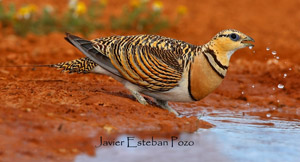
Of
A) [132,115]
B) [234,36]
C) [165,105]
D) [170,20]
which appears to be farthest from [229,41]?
[170,20]

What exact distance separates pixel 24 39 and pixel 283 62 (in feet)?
16.2

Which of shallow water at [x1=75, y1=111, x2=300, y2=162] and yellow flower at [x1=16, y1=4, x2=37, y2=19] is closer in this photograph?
shallow water at [x1=75, y1=111, x2=300, y2=162]

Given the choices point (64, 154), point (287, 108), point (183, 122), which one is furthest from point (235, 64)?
point (64, 154)

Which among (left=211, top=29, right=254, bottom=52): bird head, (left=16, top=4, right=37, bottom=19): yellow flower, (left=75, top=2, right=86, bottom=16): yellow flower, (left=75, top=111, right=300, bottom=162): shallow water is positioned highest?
(left=75, top=2, right=86, bottom=16): yellow flower

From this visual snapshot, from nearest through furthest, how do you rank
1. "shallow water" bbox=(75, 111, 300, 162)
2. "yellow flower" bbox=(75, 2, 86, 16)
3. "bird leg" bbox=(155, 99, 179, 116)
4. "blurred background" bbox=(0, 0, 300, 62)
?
"shallow water" bbox=(75, 111, 300, 162), "bird leg" bbox=(155, 99, 179, 116), "yellow flower" bbox=(75, 2, 86, 16), "blurred background" bbox=(0, 0, 300, 62)

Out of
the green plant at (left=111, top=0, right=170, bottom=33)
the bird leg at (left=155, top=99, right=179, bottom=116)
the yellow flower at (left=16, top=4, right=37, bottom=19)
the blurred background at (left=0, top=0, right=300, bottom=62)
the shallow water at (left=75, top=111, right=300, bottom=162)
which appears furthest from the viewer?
the green plant at (left=111, top=0, right=170, bottom=33)

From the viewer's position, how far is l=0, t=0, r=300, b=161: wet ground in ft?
14.2

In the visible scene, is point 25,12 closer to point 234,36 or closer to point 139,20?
point 139,20

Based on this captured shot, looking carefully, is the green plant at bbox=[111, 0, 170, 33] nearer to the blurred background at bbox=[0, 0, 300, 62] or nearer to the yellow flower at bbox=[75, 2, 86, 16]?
the blurred background at bbox=[0, 0, 300, 62]

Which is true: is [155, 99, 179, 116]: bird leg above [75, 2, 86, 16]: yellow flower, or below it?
below

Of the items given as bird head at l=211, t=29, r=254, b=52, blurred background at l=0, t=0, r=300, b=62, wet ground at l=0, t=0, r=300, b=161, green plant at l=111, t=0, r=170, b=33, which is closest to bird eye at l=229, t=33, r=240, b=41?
bird head at l=211, t=29, r=254, b=52

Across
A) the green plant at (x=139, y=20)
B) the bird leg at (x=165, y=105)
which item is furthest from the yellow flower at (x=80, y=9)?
the bird leg at (x=165, y=105)

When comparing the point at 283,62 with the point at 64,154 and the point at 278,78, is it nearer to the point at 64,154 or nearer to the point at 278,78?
the point at 278,78

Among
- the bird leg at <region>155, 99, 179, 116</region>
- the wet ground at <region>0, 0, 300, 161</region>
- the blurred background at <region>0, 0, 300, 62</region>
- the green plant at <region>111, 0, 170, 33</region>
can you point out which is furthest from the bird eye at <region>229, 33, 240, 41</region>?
the green plant at <region>111, 0, 170, 33</region>
